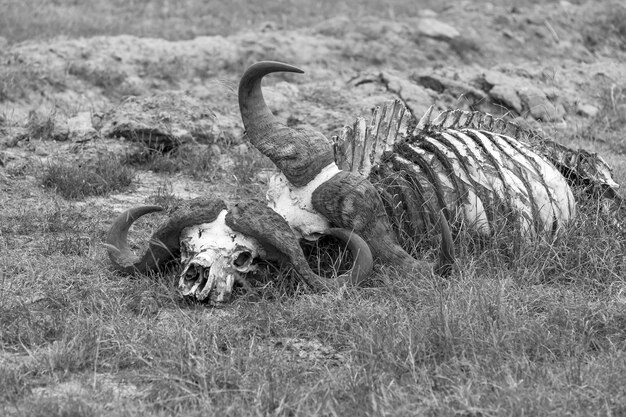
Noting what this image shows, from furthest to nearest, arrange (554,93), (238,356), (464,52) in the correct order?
(464,52) → (554,93) → (238,356)

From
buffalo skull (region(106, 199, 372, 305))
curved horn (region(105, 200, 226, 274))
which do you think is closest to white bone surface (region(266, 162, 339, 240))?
buffalo skull (region(106, 199, 372, 305))

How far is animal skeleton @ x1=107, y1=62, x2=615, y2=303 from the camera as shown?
4.81 meters

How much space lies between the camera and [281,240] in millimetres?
4789

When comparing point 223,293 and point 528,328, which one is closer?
point 528,328

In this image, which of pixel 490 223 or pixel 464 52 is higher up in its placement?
pixel 490 223

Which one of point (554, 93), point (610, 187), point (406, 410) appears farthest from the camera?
point (554, 93)

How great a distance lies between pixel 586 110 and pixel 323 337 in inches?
230

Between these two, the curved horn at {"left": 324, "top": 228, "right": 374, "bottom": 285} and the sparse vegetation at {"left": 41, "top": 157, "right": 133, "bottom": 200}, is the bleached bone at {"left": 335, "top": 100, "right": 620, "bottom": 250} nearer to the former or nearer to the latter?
the curved horn at {"left": 324, "top": 228, "right": 374, "bottom": 285}

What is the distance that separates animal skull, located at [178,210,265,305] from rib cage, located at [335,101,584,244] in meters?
0.98

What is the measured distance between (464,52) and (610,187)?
5.77 m

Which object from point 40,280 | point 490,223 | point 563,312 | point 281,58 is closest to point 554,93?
point 281,58

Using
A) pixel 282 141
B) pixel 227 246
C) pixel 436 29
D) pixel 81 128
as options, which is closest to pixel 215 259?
pixel 227 246

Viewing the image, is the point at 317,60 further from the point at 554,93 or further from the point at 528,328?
the point at 528,328

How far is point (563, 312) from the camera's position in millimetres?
4551
